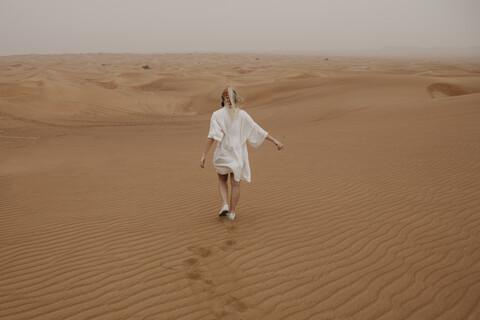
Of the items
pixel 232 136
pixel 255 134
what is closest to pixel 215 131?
pixel 232 136

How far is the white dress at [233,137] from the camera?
427 centimetres

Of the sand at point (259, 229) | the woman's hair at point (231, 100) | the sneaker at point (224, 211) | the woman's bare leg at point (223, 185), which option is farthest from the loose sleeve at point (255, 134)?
the sand at point (259, 229)

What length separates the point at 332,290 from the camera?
3.19m

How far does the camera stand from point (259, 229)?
450cm

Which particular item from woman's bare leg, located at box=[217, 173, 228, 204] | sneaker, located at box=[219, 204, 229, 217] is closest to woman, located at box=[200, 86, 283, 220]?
woman's bare leg, located at box=[217, 173, 228, 204]

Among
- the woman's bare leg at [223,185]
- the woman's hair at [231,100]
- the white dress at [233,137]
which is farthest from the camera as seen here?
the woman's bare leg at [223,185]

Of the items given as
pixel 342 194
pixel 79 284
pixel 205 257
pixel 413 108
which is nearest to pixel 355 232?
pixel 342 194

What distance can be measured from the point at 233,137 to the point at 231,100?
1.49ft

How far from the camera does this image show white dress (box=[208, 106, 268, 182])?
4.27m

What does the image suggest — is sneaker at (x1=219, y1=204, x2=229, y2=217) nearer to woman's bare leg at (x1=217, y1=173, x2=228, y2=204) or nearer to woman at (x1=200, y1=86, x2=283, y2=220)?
woman's bare leg at (x1=217, y1=173, x2=228, y2=204)

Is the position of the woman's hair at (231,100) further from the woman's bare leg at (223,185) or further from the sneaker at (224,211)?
the sneaker at (224,211)

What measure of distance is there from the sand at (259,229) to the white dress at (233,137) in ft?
2.61

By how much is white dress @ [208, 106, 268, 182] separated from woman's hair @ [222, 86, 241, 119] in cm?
5

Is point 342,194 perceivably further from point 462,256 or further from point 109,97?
point 109,97
